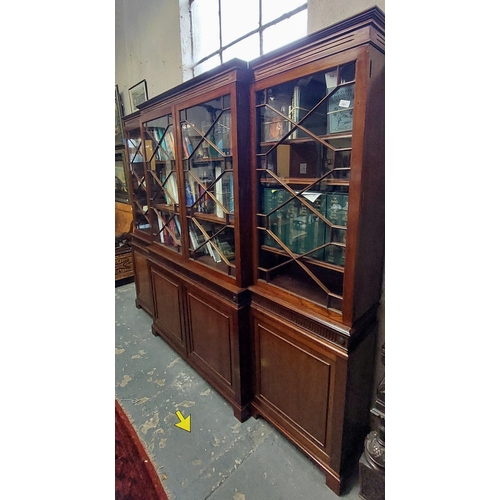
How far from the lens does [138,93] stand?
3.30 metres

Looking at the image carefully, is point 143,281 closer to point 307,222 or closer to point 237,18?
point 307,222

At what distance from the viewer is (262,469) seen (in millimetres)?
1420

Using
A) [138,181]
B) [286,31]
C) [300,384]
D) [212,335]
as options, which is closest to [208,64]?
[286,31]

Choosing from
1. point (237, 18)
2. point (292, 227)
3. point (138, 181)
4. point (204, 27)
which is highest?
point (204, 27)

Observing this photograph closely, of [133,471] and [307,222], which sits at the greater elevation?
[307,222]

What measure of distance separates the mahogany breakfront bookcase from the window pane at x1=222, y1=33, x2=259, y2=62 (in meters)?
0.80

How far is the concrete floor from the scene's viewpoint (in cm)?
133

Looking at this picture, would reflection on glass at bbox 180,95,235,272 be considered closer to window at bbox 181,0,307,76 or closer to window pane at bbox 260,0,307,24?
window at bbox 181,0,307,76

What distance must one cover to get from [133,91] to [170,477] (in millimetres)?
3738

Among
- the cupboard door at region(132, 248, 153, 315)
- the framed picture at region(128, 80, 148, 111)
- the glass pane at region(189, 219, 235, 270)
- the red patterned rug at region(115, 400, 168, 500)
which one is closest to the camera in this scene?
the red patterned rug at region(115, 400, 168, 500)

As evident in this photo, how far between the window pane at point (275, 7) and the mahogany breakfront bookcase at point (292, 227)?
0.85 m

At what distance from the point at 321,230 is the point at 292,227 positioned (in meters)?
0.16

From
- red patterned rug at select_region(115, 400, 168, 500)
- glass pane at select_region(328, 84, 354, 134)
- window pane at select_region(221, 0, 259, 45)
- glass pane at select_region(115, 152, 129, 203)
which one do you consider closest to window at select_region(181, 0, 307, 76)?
window pane at select_region(221, 0, 259, 45)

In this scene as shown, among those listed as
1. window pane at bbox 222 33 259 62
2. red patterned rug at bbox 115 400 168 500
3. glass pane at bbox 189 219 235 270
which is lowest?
red patterned rug at bbox 115 400 168 500
